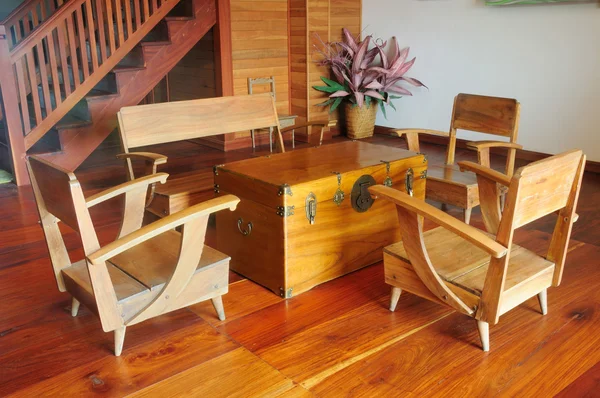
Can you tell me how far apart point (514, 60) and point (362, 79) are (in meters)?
1.55

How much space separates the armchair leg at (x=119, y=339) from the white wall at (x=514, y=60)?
166 inches

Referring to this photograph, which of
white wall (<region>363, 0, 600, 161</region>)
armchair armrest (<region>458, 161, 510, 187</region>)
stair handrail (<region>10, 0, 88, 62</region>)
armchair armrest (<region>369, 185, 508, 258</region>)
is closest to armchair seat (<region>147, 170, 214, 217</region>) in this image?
armchair armrest (<region>369, 185, 508, 258</region>)

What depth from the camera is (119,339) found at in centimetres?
214

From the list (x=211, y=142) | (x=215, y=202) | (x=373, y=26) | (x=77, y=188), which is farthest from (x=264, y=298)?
(x=373, y=26)

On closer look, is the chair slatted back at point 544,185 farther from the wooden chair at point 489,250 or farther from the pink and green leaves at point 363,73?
the pink and green leaves at point 363,73

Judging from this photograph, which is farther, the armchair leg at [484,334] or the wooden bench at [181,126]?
→ the wooden bench at [181,126]

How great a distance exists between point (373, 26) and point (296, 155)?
3.83 m

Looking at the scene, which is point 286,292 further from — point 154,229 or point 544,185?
point 544,185

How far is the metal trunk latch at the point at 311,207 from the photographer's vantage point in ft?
8.43

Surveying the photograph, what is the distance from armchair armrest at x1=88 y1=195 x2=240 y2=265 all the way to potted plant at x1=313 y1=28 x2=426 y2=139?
4144mm

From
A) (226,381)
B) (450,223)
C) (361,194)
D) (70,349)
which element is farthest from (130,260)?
(450,223)

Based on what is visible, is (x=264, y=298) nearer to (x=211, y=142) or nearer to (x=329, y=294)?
(x=329, y=294)

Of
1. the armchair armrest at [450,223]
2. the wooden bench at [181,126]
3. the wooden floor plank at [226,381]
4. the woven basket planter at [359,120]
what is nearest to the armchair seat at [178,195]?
the wooden bench at [181,126]

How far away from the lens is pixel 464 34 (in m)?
5.54
